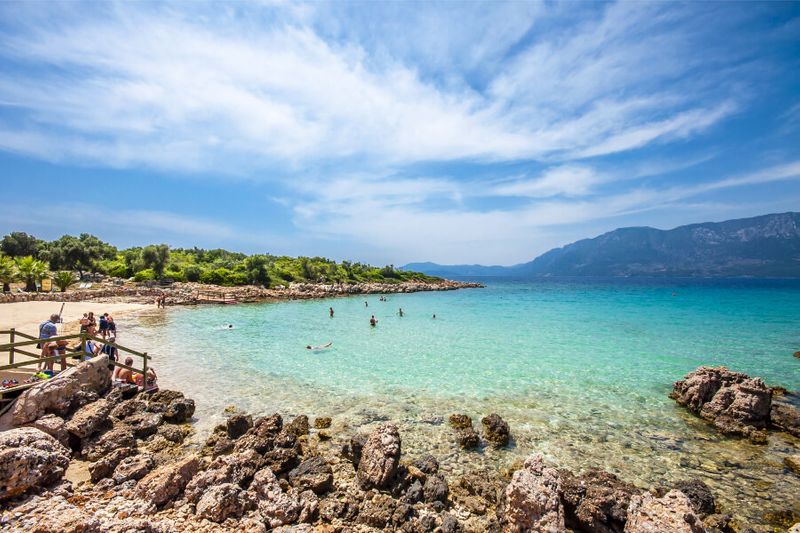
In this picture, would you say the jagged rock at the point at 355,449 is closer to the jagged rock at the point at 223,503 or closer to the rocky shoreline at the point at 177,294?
the jagged rock at the point at 223,503

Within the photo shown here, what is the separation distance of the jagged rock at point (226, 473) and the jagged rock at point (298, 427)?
222 cm

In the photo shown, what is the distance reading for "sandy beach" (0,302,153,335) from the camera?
27486 mm

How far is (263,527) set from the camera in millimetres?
7625

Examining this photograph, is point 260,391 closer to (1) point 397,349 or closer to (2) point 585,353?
(1) point 397,349

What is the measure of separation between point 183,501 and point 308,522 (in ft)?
10.4

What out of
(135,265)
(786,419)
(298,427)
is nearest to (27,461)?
(298,427)

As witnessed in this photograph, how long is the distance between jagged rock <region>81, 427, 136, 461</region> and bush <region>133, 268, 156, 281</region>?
2747 inches

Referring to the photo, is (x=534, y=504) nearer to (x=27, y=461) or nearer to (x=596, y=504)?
(x=596, y=504)

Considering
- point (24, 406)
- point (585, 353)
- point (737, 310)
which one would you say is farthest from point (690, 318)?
point (24, 406)

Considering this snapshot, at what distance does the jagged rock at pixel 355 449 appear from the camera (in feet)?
35.0

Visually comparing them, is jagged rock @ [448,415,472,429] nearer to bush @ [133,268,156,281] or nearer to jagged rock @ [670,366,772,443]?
jagged rock @ [670,366,772,443]

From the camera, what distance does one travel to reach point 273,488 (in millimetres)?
8758

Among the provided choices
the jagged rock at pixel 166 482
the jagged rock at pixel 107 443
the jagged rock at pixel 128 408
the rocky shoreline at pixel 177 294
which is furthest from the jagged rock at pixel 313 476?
the rocky shoreline at pixel 177 294

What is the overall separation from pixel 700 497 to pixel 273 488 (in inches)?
431
